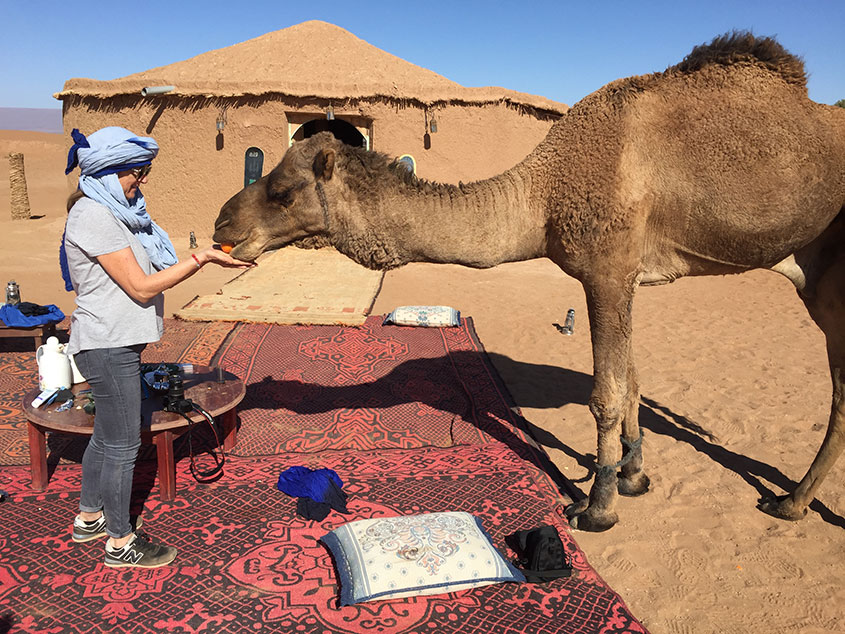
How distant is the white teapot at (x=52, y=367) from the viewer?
4.02m

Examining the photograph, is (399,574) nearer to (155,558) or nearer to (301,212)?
(155,558)

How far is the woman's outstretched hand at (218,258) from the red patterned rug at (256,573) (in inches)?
61.5

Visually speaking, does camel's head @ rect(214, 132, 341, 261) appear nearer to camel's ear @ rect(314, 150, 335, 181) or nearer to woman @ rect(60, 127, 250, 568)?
camel's ear @ rect(314, 150, 335, 181)

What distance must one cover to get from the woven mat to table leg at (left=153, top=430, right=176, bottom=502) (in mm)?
3795

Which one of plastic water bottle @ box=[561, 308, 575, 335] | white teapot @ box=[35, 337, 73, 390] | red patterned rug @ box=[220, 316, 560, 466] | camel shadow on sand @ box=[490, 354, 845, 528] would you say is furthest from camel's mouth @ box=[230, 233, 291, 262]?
plastic water bottle @ box=[561, 308, 575, 335]

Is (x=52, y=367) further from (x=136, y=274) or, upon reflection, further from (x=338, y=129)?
(x=338, y=129)

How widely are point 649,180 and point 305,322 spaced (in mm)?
4975

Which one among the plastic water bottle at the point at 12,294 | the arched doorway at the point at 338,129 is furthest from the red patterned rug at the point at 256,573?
the arched doorway at the point at 338,129

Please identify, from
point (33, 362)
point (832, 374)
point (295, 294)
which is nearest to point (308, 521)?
point (832, 374)

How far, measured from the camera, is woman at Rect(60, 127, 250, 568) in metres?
2.73

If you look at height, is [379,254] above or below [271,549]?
above

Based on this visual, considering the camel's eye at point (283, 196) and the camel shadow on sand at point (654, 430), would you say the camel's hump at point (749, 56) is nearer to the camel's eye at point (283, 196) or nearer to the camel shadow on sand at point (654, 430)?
the camel's eye at point (283, 196)

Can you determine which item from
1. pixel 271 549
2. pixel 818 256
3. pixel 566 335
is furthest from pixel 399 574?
pixel 566 335

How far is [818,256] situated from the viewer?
13.3 ft
